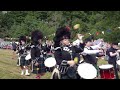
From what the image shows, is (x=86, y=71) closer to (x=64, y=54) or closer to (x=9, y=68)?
(x=64, y=54)

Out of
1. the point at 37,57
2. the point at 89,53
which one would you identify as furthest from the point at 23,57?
the point at 89,53

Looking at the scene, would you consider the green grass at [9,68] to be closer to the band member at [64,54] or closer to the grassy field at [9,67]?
the grassy field at [9,67]

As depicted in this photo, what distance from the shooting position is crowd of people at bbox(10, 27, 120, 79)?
Answer: 10.0 m

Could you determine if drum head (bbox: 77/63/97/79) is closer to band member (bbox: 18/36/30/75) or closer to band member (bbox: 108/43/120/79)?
band member (bbox: 108/43/120/79)

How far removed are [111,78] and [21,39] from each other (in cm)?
228

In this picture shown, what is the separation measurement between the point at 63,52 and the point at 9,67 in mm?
2679

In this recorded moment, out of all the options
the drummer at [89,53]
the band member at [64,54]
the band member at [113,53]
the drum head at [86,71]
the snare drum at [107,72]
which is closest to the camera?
the band member at [64,54]

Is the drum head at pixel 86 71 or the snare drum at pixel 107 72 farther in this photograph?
the snare drum at pixel 107 72

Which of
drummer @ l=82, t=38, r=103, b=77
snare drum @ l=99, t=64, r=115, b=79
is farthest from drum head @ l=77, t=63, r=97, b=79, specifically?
drummer @ l=82, t=38, r=103, b=77

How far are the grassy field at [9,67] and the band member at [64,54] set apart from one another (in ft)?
3.86

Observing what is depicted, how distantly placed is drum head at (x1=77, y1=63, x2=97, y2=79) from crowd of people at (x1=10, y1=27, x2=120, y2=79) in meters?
0.10

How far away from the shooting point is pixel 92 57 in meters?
11.4

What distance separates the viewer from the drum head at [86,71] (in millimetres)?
10102

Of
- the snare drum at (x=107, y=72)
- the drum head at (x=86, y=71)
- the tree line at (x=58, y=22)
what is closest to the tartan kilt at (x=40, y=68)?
the tree line at (x=58, y=22)
